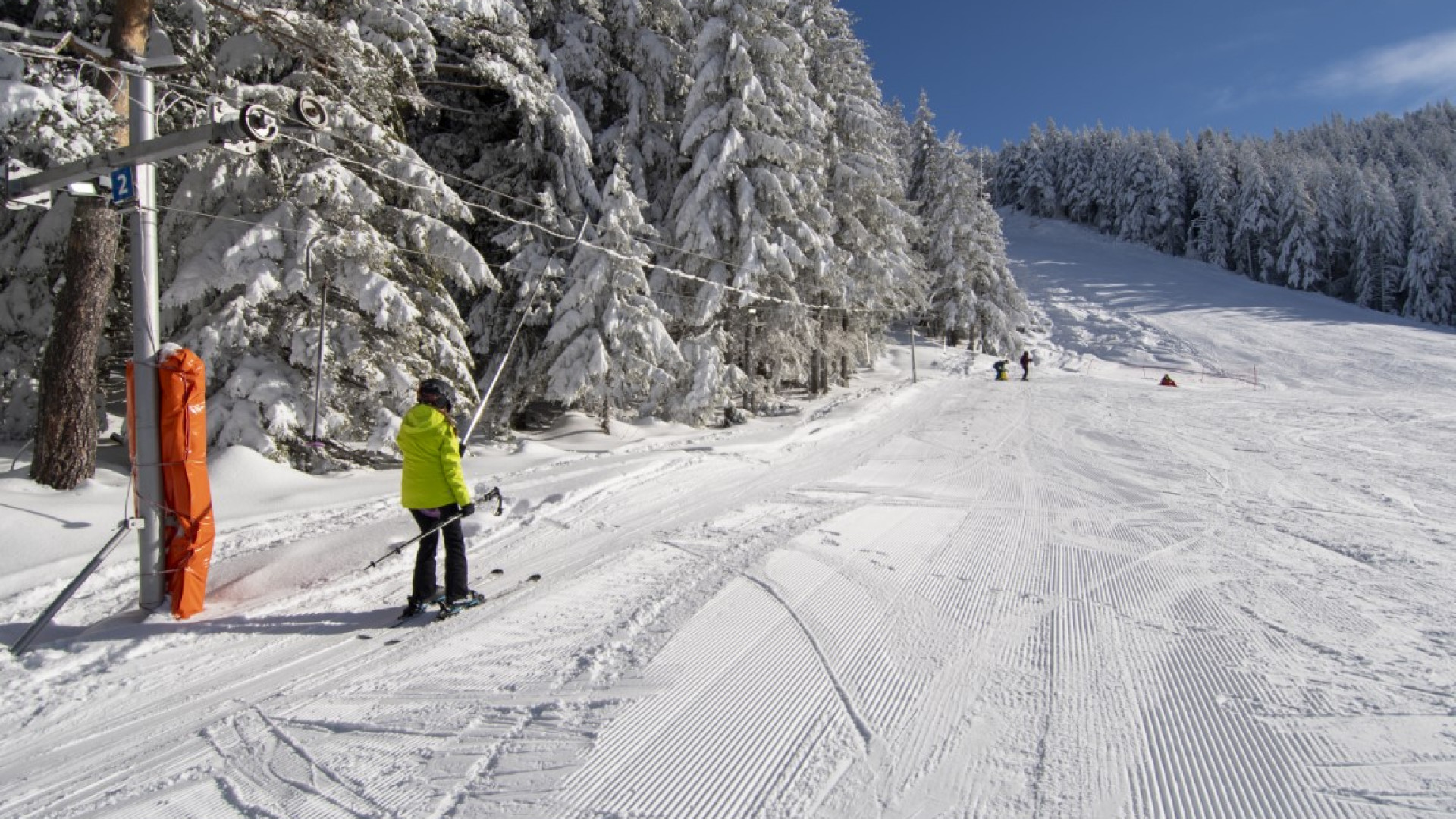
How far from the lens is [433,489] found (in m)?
5.07

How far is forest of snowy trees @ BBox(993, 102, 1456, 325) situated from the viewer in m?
62.1

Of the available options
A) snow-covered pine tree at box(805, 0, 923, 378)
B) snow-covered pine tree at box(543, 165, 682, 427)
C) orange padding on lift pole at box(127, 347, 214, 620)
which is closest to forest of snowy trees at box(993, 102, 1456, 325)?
snow-covered pine tree at box(805, 0, 923, 378)

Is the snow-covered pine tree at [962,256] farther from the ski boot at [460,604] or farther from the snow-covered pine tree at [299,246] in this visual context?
the ski boot at [460,604]

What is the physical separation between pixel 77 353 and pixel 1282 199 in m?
89.5

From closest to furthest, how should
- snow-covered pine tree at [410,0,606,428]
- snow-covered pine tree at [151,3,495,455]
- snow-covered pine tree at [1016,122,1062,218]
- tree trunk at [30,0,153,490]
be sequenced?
tree trunk at [30,0,153,490], snow-covered pine tree at [151,3,495,455], snow-covered pine tree at [410,0,606,428], snow-covered pine tree at [1016,122,1062,218]

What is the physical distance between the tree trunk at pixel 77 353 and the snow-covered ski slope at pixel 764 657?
18.4 inches

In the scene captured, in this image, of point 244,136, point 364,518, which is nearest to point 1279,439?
point 364,518

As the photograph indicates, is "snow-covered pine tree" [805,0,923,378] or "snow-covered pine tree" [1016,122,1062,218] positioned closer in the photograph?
"snow-covered pine tree" [805,0,923,378]

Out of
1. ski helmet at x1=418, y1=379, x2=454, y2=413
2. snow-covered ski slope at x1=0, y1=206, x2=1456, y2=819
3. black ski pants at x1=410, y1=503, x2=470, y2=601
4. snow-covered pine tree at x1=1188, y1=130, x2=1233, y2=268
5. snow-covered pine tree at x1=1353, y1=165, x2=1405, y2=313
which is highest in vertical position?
snow-covered pine tree at x1=1188, y1=130, x2=1233, y2=268

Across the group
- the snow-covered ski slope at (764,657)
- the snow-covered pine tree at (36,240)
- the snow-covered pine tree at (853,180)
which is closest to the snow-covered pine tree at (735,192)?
the snow-covered pine tree at (853,180)

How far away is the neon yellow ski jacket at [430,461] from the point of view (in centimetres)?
501

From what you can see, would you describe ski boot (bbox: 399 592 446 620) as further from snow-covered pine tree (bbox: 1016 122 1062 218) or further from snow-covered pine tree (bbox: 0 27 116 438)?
snow-covered pine tree (bbox: 1016 122 1062 218)

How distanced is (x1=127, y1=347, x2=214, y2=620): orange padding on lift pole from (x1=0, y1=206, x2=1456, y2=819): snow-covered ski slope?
0.34 m

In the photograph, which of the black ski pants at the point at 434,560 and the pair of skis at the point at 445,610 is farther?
the black ski pants at the point at 434,560
